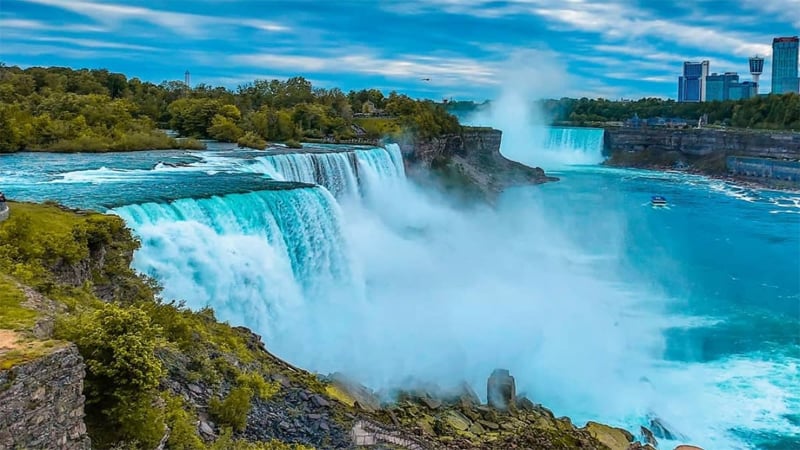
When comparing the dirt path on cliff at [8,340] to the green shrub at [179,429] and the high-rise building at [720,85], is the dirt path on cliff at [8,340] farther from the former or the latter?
the high-rise building at [720,85]

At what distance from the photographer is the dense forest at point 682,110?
9350 centimetres

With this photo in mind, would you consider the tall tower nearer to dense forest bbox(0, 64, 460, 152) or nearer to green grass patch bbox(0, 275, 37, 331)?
dense forest bbox(0, 64, 460, 152)

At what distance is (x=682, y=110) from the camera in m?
118

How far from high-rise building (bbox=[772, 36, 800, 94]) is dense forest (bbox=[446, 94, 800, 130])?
180 ft

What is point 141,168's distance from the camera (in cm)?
2598

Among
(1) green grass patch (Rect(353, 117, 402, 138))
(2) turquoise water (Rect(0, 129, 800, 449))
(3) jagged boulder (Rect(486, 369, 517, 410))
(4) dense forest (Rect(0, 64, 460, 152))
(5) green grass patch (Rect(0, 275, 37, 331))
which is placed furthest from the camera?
(1) green grass patch (Rect(353, 117, 402, 138))

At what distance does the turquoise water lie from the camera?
56.2 ft

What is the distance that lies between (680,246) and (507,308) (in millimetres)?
18357

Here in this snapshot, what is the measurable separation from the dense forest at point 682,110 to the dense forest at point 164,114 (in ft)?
157

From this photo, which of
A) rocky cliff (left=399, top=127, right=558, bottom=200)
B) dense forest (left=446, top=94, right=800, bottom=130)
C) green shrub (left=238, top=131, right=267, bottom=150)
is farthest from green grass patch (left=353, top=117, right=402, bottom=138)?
dense forest (left=446, top=94, right=800, bottom=130)

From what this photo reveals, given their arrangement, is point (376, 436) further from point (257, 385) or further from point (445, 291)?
point (445, 291)

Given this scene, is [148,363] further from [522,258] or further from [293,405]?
[522,258]

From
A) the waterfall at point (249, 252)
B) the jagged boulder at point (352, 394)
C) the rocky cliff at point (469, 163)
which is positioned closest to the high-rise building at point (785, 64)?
the rocky cliff at point (469, 163)

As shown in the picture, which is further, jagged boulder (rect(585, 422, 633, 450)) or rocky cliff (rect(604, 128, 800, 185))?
rocky cliff (rect(604, 128, 800, 185))
